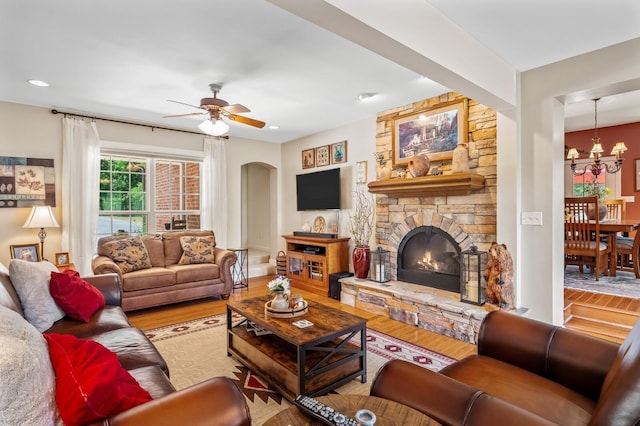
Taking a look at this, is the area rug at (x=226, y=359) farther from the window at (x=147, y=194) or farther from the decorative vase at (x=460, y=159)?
the window at (x=147, y=194)

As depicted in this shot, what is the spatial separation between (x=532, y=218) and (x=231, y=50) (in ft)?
10.1

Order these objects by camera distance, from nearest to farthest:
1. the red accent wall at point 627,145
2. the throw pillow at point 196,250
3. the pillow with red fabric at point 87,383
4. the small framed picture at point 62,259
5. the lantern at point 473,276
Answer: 1. the pillow with red fabric at point 87,383
2. the lantern at point 473,276
3. the small framed picture at point 62,259
4. the throw pillow at point 196,250
5. the red accent wall at point 627,145

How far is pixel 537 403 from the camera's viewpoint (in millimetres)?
1390

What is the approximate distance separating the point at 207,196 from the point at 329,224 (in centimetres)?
206

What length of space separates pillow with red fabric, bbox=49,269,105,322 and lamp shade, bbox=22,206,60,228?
192cm

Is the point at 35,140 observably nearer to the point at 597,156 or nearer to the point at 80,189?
the point at 80,189

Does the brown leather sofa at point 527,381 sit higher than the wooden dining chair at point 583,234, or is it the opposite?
the wooden dining chair at point 583,234

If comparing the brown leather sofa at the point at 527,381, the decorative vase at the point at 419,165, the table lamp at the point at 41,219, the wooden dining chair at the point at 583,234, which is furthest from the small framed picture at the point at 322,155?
the brown leather sofa at the point at 527,381

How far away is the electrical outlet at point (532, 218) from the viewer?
10.2 ft

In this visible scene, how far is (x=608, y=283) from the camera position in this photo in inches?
173

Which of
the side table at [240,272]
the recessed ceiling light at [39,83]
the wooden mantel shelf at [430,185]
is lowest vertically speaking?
the side table at [240,272]

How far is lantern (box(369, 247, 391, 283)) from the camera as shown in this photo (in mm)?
4371

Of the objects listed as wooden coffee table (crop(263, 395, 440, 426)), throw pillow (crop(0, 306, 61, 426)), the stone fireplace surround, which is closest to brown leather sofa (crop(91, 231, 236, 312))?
the stone fireplace surround

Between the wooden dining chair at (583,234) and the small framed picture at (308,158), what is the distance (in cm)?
375
